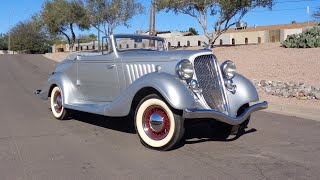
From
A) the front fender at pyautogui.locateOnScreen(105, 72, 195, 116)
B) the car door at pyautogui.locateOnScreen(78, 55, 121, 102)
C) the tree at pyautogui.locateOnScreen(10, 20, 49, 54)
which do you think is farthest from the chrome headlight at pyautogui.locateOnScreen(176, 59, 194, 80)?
the tree at pyautogui.locateOnScreen(10, 20, 49, 54)

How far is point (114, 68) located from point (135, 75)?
54 centimetres

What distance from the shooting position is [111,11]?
36250mm

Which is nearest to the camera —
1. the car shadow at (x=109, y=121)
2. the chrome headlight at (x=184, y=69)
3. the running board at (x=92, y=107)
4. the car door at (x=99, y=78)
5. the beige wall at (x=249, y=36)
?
the chrome headlight at (x=184, y=69)

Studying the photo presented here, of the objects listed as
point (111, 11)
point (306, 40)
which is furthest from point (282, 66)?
point (111, 11)

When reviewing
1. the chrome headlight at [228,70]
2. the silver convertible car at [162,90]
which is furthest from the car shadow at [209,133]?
the chrome headlight at [228,70]

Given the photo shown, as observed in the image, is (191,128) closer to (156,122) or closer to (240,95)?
(240,95)

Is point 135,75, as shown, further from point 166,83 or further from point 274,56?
point 274,56

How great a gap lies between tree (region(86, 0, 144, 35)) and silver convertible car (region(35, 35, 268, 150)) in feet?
94.6

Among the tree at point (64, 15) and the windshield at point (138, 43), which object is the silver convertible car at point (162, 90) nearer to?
the windshield at point (138, 43)

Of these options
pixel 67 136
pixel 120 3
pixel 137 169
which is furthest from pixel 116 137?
pixel 120 3

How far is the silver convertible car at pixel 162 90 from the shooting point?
5883 millimetres

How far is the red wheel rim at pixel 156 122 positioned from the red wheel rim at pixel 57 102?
2.90m

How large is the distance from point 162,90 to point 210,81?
965mm

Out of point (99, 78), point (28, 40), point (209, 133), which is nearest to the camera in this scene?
point (209, 133)
